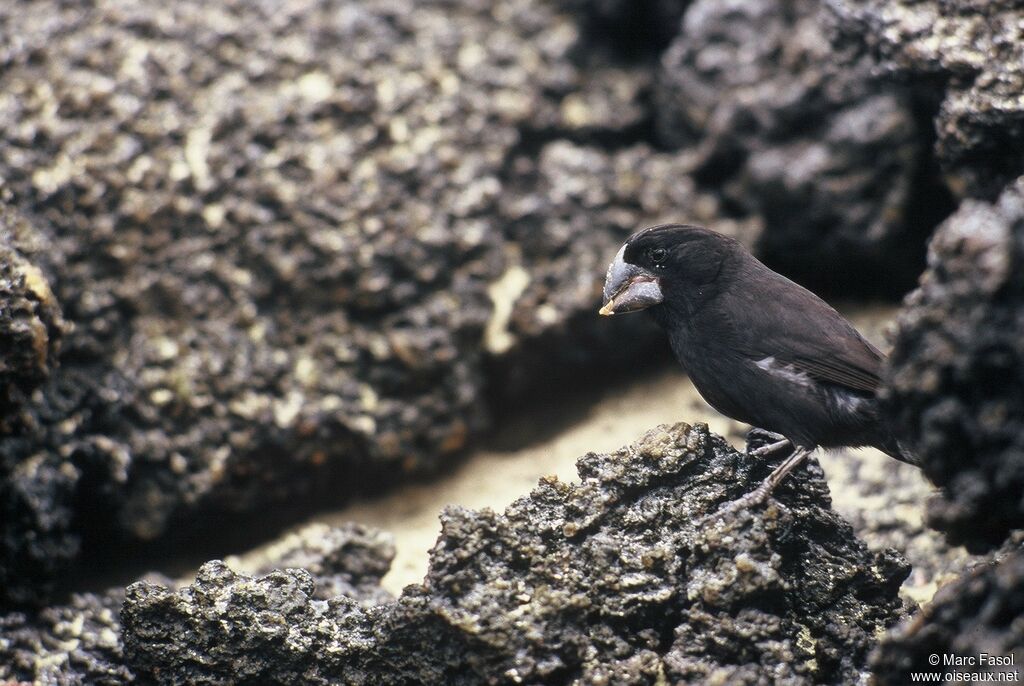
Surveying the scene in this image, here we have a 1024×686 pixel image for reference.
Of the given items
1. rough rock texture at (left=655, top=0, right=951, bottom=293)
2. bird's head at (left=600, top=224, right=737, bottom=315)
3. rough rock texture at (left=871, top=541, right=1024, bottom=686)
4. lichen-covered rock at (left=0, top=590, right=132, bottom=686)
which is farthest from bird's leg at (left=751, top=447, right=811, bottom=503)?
rough rock texture at (left=655, top=0, right=951, bottom=293)

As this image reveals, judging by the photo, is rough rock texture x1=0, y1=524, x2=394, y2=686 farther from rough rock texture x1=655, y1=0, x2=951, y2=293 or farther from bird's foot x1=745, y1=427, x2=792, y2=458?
rough rock texture x1=655, y1=0, x2=951, y2=293

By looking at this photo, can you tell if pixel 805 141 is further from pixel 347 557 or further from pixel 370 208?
pixel 347 557

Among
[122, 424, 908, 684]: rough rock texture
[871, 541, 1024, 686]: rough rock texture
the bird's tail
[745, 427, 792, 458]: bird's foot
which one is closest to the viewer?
[871, 541, 1024, 686]: rough rock texture

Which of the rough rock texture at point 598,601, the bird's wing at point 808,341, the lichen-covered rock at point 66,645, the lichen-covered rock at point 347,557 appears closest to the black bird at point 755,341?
the bird's wing at point 808,341

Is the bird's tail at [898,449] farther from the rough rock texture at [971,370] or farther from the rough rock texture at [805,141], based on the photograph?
the rough rock texture at [805,141]

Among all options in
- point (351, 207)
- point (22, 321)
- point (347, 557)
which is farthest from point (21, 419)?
point (351, 207)
